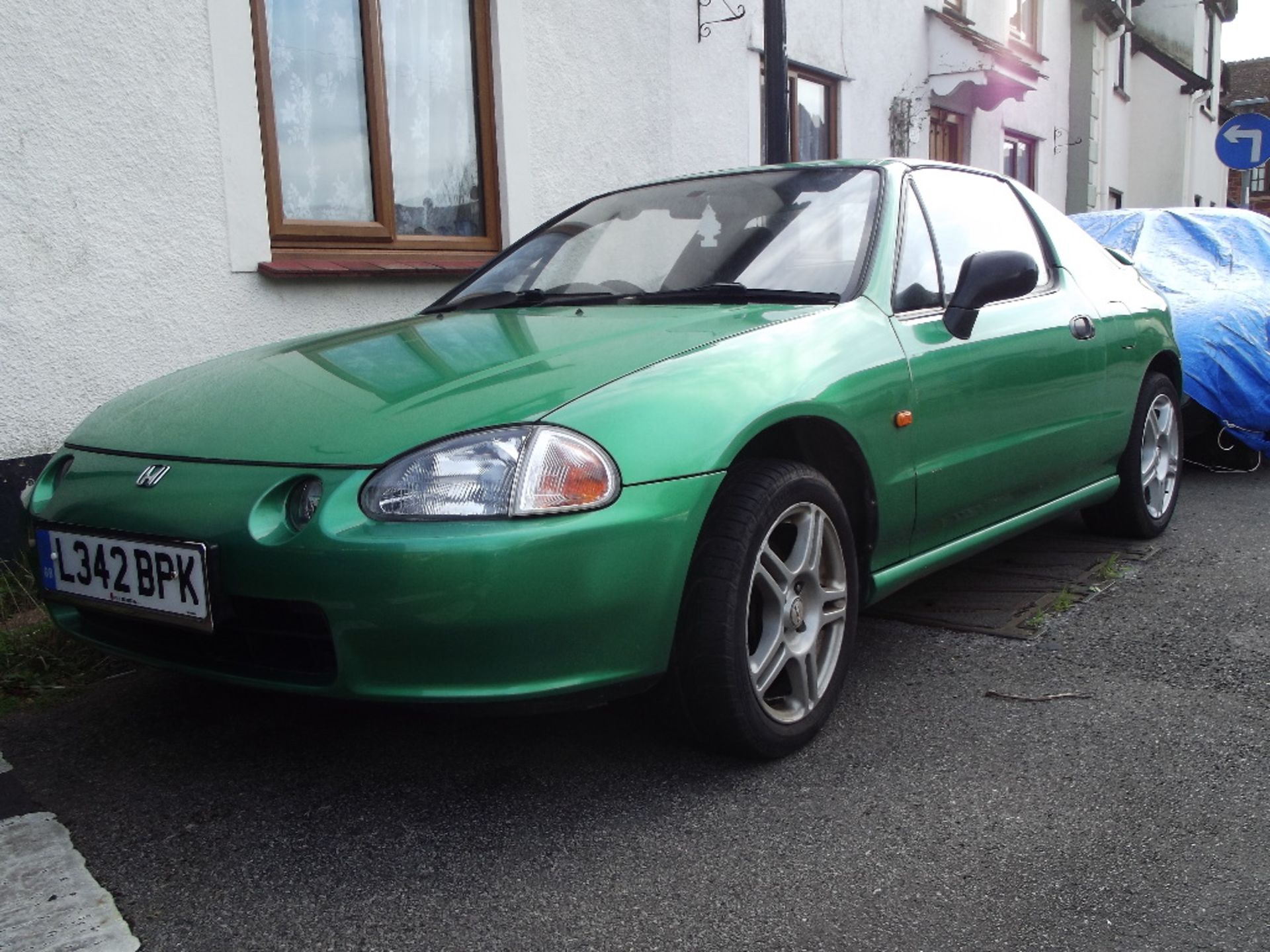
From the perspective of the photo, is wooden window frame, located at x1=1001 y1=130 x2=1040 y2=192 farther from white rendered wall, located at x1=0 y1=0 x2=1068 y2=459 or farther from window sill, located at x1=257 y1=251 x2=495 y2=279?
window sill, located at x1=257 y1=251 x2=495 y2=279

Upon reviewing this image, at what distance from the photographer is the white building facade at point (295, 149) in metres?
4.36

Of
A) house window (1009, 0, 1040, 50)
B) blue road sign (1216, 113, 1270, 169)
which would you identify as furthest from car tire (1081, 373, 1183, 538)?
house window (1009, 0, 1040, 50)

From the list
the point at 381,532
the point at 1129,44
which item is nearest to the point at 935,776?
the point at 381,532

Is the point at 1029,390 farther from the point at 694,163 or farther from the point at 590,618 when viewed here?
the point at 694,163

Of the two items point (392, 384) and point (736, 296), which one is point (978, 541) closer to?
→ point (736, 296)

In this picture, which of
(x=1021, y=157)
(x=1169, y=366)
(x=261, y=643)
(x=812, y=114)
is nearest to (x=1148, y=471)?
(x=1169, y=366)

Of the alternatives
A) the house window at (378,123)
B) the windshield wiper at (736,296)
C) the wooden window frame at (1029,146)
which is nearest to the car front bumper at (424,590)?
the windshield wiper at (736,296)

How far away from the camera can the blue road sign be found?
11.0 meters

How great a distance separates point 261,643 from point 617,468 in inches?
30.1

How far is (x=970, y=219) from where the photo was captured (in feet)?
12.1

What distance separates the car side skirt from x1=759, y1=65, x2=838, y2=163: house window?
18.4 feet

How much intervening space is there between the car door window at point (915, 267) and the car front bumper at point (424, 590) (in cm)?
107

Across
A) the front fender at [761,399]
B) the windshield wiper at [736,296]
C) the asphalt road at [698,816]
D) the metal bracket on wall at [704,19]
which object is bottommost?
the asphalt road at [698,816]

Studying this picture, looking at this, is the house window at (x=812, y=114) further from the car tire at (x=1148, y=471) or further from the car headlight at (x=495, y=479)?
the car headlight at (x=495, y=479)
